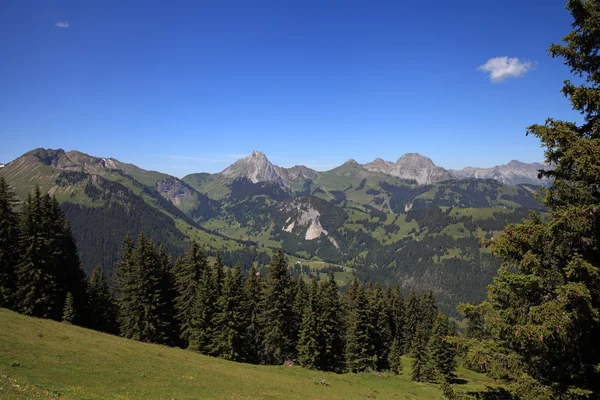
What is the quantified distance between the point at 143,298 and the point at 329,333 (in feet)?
104

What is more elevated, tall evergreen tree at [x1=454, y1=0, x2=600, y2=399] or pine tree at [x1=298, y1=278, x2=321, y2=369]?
tall evergreen tree at [x1=454, y1=0, x2=600, y2=399]

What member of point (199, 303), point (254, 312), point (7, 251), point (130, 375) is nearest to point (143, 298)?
point (199, 303)

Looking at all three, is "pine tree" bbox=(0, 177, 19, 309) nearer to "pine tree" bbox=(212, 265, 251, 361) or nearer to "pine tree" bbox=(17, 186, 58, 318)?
"pine tree" bbox=(17, 186, 58, 318)

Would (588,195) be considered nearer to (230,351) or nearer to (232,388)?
(232,388)

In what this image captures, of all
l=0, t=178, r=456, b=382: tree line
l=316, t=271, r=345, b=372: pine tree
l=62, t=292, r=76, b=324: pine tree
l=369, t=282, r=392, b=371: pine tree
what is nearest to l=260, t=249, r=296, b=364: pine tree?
l=0, t=178, r=456, b=382: tree line

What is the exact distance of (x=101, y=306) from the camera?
69750 mm

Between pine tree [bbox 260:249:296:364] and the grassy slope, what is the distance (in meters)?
6.24

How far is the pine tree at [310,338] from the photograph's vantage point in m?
56.2

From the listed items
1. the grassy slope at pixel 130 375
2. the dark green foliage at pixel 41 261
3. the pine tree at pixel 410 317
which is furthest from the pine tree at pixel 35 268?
the pine tree at pixel 410 317

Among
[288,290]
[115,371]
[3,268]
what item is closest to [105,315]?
[3,268]

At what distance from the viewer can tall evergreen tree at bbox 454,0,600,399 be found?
13.0 metres

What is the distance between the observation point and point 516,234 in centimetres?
1490

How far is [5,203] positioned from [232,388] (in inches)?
1784

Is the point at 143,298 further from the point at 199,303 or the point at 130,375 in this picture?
the point at 130,375
